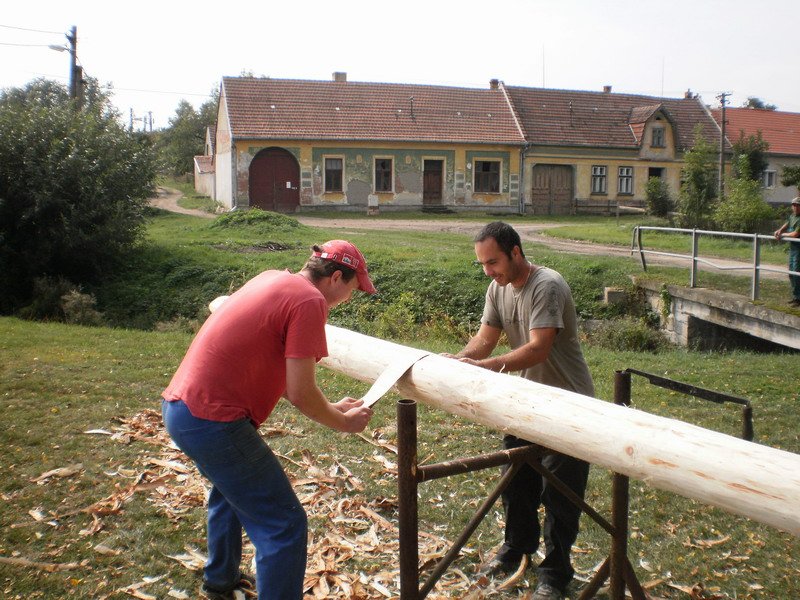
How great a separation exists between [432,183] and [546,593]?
98.5 feet

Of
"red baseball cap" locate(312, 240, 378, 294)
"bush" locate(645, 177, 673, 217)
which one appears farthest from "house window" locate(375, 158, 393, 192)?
"red baseball cap" locate(312, 240, 378, 294)

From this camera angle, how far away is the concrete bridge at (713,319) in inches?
443

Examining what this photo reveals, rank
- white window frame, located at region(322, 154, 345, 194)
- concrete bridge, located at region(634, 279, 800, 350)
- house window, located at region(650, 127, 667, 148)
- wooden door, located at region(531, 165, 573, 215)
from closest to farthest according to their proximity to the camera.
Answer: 1. concrete bridge, located at region(634, 279, 800, 350)
2. white window frame, located at region(322, 154, 345, 194)
3. wooden door, located at region(531, 165, 573, 215)
4. house window, located at region(650, 127, 667, 148)

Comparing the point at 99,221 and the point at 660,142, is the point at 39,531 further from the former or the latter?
the point at 660,142

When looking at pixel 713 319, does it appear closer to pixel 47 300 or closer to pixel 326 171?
pixel 47 300

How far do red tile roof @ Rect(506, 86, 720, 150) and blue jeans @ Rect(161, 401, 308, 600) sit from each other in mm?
32293

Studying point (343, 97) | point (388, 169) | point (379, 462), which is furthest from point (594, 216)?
point (379, 462)

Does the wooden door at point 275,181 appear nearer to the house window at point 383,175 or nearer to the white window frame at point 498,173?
the house window at point 383,175

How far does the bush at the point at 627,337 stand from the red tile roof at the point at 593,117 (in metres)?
22.2

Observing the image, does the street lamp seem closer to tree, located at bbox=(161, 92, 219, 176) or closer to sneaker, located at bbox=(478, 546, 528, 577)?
sneaker, located at bbox=(478, 546, 528, 577)

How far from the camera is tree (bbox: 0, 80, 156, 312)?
52.5 feet

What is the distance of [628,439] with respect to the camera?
9.73 feet

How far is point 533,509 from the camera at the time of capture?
444cm

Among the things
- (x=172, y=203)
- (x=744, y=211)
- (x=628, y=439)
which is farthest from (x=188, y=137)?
(x=628, y=439)
